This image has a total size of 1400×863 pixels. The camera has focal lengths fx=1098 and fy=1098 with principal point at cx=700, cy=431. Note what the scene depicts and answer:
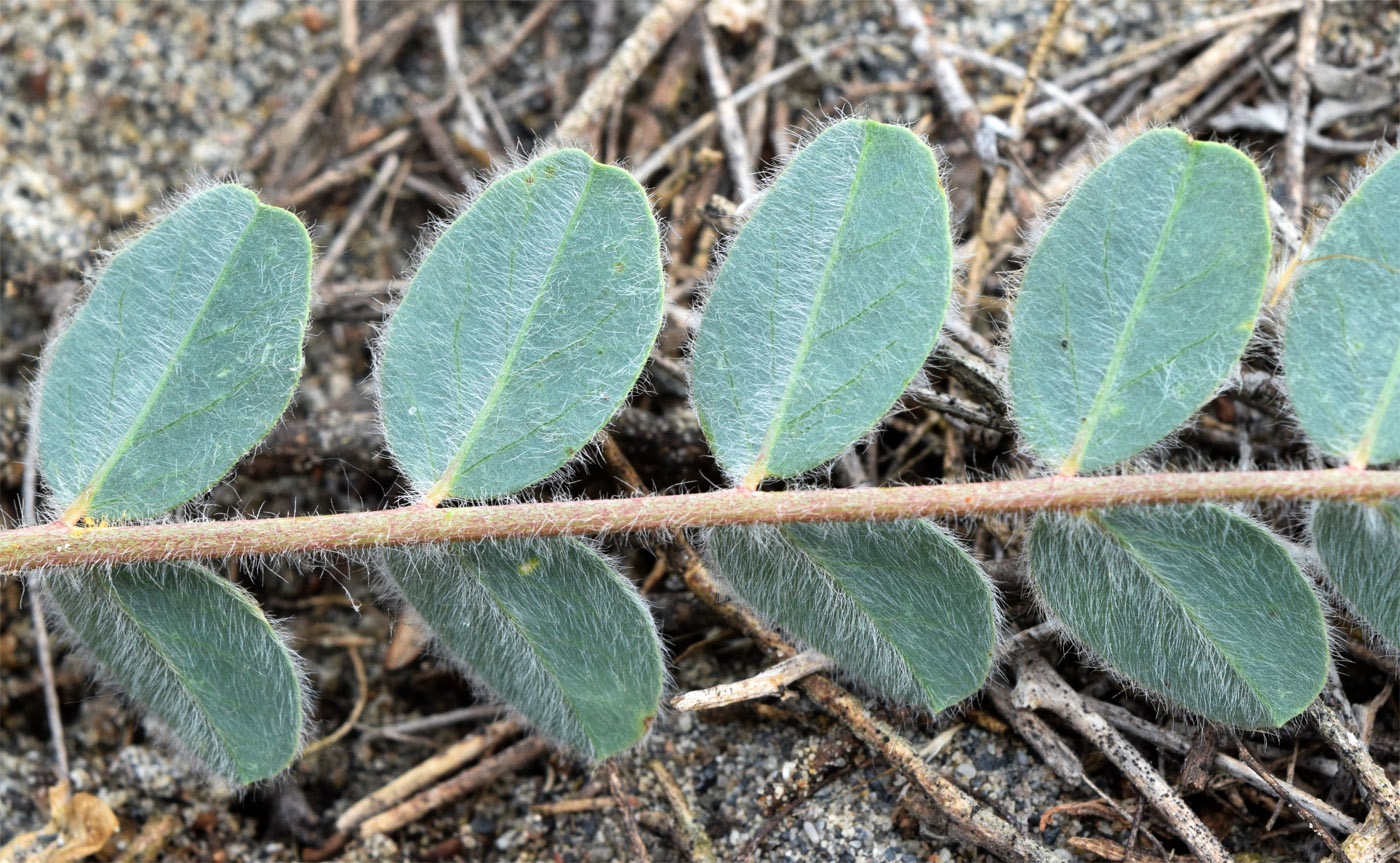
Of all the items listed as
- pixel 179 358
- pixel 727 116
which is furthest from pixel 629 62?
pixel 179 358

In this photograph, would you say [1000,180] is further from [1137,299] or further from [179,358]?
[179,358]

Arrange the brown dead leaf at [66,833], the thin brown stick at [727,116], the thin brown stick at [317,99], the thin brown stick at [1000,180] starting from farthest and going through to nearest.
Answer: the thin brown stick at [317,99] < the thin brown stick at [727,116] < the thin brown stick at [1000,180] < the brown dead leaf at [66,833]

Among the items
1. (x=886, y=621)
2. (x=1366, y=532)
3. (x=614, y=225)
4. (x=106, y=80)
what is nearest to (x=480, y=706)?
(x=886, y=621)

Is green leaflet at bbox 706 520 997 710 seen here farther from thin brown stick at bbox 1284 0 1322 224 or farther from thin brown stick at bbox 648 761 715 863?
thin brown stick at bbox 1284 0 1322 224

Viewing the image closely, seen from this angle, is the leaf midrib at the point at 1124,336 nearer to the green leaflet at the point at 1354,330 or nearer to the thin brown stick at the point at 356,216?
the green leaflet at the point at 1354,330

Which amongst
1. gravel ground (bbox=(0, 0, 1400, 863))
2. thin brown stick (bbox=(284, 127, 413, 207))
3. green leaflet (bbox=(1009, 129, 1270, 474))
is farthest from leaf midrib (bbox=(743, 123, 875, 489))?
thin brown stick (bbox=(284, 127, 413, 207))

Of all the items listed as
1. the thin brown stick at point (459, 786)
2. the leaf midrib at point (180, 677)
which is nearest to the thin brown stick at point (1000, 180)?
the thin brown stick at point (459, 786)

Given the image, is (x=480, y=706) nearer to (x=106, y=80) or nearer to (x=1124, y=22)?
(x=106, y=80)
